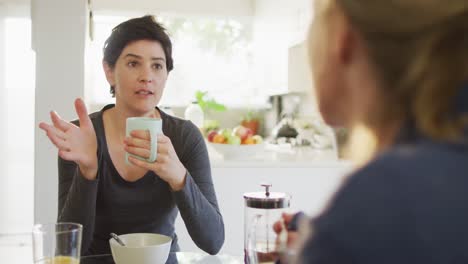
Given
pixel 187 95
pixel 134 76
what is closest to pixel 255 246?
pixel 134 76

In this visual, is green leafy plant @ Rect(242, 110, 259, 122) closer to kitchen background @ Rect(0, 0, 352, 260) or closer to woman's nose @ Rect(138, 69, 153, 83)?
kitchen background @ Rect(0, 0, 352, 260)

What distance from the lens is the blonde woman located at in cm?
36

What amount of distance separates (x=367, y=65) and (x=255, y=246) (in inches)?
24.9

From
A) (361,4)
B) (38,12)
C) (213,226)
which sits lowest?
(213,226)

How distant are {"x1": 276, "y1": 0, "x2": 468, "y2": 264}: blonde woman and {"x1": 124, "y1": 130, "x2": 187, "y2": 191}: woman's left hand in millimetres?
766

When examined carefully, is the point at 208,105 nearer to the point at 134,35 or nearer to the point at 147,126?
the point at 134,35

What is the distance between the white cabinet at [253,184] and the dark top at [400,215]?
6.79 feet

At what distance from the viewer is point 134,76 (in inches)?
61.9

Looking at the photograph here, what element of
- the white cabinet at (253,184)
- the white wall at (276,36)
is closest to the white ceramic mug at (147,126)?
the white cabinet at (253,184)

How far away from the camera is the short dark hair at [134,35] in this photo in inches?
62.1

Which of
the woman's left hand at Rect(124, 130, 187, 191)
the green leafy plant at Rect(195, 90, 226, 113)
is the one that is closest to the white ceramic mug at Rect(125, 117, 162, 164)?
the woman's left hand at Rect(124, 130, 187, 191)

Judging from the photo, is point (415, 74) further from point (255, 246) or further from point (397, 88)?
point (255, 246)

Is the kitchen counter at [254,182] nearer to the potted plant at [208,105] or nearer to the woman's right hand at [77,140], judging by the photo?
the woman's right hand at [77,140]

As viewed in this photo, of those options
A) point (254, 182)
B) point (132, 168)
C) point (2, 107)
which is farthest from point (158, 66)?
point (2, 107)
